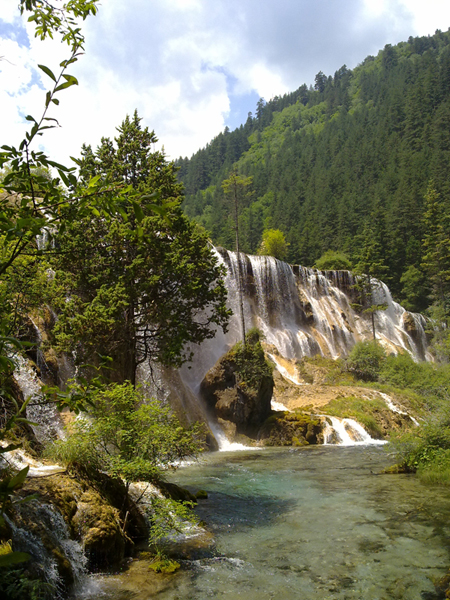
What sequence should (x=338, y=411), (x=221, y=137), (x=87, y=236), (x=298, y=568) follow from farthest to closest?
(x=221, y=137)
(x=338, y=411)
(x=87, y=236)
(x=298, y=568)

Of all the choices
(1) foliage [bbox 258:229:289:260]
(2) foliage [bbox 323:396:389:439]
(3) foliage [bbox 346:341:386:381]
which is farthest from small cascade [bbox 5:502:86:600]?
(1) foliage [bbox 258:229:289:260]

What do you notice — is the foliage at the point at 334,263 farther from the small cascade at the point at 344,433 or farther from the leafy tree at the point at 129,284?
the leafy tree at the point at 129,284

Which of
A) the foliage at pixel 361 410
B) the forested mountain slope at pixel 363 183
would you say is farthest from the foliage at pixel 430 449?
the forested mountain slope at pixel 363 183

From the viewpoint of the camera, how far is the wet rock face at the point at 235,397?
2250 cm

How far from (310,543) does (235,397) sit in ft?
49.4

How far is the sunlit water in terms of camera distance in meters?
6.04

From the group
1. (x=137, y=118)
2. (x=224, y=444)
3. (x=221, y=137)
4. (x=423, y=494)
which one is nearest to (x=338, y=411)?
(x=224, y=444)

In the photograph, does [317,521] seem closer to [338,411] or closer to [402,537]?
[402,537]

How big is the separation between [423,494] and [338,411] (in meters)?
13.6

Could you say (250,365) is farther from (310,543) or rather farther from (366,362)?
(310,543)

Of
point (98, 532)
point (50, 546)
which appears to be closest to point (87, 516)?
point (98, 532)

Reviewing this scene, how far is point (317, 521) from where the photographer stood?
29.6 ft

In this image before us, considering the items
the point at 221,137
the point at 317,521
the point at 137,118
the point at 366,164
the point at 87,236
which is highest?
the point at 221,137

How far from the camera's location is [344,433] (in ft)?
71.5
